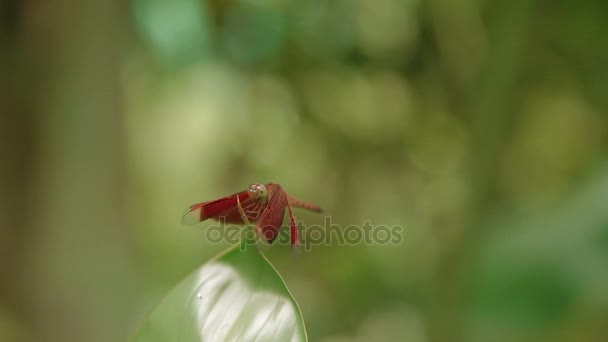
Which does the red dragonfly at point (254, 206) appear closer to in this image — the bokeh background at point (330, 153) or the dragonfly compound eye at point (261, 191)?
the dragonfly compound eye at point (261, 191)

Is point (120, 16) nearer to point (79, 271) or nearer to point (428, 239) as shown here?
point (79, 271)

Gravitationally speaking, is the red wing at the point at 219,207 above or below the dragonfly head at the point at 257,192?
below

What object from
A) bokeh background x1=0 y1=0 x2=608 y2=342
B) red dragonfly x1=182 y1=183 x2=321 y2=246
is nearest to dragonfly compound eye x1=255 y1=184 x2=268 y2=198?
red dragonfly x1=182 y1=183 x2=321 y2=246

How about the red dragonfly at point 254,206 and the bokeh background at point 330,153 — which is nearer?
the red dragonfly at point 254,206

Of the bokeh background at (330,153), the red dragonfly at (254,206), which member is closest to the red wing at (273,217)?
the red dragonfly at (254,206)

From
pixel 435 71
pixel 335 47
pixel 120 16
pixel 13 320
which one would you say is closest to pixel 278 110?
pixel 335 47

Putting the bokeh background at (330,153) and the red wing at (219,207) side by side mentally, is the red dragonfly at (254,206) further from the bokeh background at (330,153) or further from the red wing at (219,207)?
the bokeh background at (330,153)
